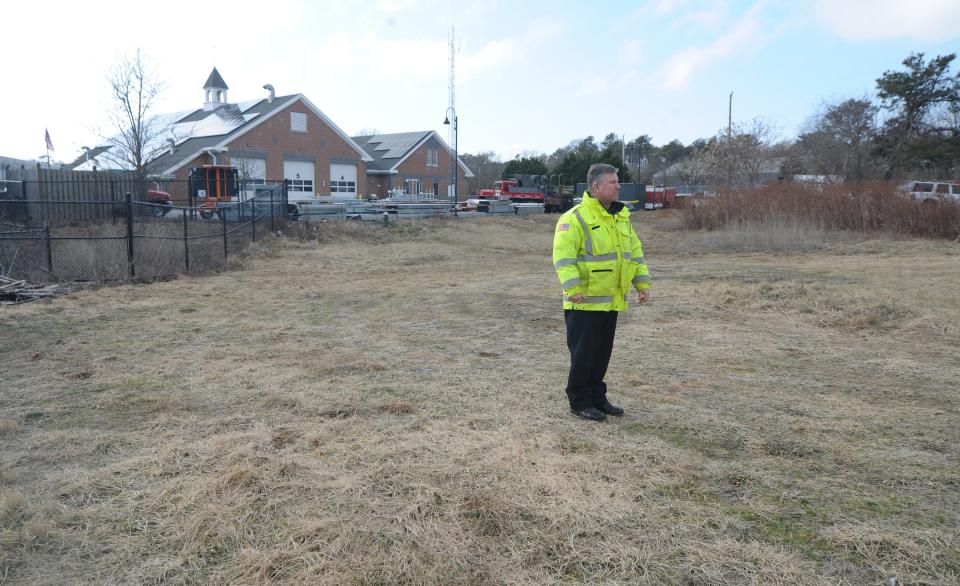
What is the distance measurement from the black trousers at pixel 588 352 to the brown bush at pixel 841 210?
68.2ft

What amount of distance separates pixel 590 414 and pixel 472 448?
3.51ft

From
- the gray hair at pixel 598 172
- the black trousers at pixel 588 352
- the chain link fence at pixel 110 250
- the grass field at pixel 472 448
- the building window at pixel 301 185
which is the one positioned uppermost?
the building window at pixel 301 185

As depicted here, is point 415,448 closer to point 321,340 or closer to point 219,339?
point 321,340

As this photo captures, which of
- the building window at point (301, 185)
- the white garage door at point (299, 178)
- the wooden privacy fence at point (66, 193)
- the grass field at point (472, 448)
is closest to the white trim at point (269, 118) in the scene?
the white garage door at point (299, 178)

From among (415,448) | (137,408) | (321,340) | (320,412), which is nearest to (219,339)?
(321,340)

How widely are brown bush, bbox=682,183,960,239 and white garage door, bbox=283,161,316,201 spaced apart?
25.4 m

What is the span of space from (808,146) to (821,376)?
47774 mm

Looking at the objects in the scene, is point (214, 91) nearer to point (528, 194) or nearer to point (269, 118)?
point (269, 118)

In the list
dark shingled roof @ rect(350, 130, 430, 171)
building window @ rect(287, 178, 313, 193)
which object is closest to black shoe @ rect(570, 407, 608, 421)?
building window @ rect(287, 178, 313, 193)

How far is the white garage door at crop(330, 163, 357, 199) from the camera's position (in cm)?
4397

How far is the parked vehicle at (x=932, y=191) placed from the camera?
22.5 meters

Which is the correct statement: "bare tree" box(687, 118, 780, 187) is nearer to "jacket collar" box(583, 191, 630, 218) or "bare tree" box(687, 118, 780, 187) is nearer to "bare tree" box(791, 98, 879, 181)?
"bare tree" box(791, 98, 879, 181)

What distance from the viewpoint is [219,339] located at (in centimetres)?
796

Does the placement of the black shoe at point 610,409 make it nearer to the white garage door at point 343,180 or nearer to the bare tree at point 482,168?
the white garage door at point 343,180
